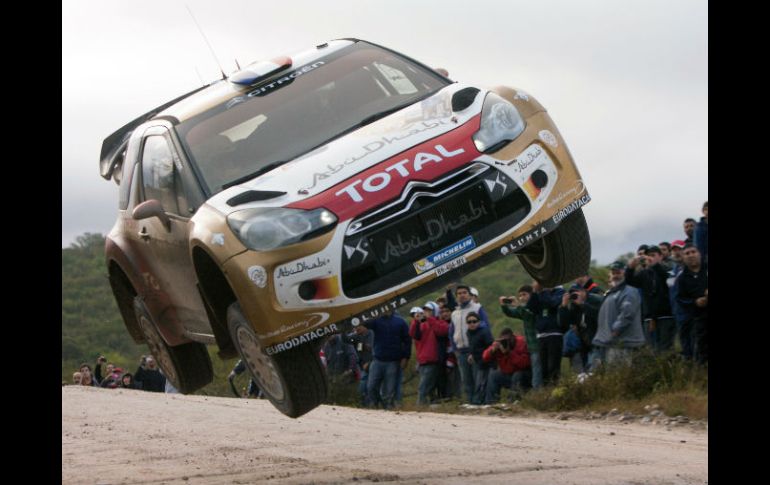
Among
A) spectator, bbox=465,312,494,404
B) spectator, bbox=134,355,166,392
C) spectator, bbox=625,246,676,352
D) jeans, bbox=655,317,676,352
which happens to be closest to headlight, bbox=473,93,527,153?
spectator, bbox=625,246,676,352

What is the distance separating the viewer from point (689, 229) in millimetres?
10641

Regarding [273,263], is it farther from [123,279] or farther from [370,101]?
[123,279]

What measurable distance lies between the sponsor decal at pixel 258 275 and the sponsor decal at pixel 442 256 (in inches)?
29.3

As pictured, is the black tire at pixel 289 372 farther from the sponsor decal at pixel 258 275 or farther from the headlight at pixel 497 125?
the headlight at pixel 497 125

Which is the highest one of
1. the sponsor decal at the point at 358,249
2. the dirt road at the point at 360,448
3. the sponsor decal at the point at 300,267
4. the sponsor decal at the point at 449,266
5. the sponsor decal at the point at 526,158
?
the sponsor decal at the point at 526,158

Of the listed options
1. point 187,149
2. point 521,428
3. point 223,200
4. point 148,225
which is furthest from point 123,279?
point 521,428

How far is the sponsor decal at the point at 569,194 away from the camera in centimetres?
629

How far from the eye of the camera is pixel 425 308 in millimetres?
13242

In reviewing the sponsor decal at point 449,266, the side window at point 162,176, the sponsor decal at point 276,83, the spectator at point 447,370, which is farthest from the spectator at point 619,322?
the sponsor decal at point 449,266

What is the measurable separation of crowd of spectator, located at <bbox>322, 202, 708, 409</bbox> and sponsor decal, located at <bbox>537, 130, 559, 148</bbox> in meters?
3.71

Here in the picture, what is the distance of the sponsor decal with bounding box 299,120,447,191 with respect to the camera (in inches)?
233

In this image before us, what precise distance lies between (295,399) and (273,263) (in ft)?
2.40

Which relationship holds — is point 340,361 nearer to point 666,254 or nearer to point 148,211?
point 666,254

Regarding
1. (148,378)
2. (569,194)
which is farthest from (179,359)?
(148,378)
